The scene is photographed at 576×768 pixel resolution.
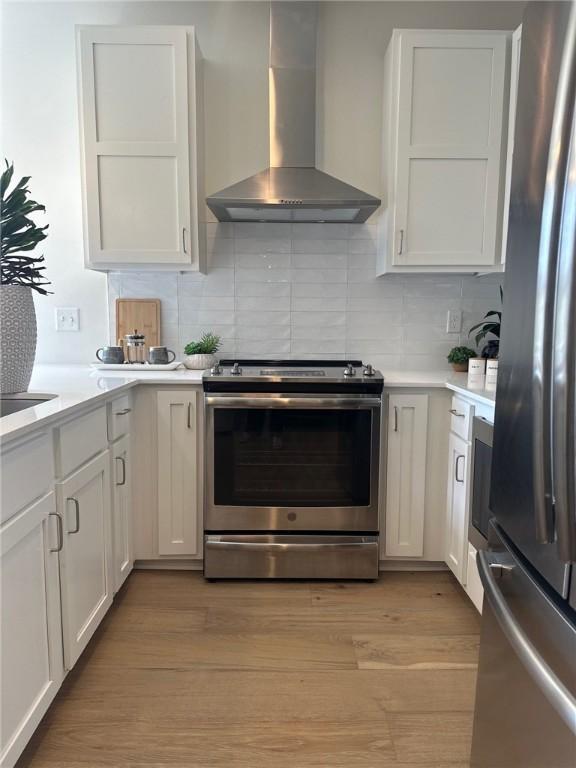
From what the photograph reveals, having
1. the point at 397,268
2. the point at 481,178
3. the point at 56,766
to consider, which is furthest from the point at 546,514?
the point at 481,178

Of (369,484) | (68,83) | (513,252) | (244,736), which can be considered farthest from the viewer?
(68,83)

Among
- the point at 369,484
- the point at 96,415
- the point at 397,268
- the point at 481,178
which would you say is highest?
the point at 481,178

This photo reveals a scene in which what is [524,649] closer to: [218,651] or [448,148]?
[218,651]

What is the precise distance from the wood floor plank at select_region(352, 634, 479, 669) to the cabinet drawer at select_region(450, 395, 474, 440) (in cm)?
74

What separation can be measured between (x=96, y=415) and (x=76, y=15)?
213 centimetres

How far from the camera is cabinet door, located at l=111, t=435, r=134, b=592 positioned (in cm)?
189

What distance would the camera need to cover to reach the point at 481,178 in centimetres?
226

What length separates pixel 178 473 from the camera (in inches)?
86.9

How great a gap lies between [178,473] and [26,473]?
1.04 meters

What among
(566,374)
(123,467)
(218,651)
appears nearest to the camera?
(566,374)

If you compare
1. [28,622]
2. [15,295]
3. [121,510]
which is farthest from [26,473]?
[121,510]

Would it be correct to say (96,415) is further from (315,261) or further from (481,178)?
(481,178)

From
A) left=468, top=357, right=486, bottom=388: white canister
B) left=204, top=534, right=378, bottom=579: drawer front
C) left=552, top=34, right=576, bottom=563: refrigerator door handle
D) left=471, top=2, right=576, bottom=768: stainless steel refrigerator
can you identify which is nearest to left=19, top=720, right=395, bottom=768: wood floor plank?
left=471, top=2, right=576, bottom=768: stainless steel refrigerator

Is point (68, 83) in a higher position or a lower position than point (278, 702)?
higher
